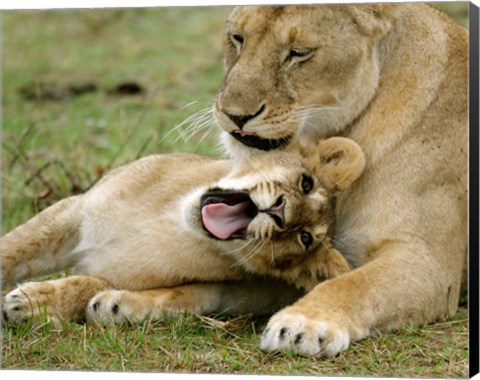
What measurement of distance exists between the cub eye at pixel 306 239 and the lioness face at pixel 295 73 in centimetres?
31

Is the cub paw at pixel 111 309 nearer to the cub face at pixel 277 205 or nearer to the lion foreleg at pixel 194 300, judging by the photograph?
the lion foreleg at pixel 194 300

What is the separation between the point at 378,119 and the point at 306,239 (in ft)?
1.68

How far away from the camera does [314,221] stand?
3.24 m

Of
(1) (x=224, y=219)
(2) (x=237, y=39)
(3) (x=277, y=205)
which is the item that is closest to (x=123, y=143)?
(2) (x=237, y=39)

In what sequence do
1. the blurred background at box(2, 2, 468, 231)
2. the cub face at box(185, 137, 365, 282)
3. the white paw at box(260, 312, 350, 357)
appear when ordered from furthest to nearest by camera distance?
the blurred background at box(2, 2, 468, 231) < the cub face at box(185, 137, 365, 282) < the white paw at box(260, 312, 350, 357)

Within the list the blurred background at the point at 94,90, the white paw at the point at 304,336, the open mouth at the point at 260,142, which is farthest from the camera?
the blurred background at the point at 94,90

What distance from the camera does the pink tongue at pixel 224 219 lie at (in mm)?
3193

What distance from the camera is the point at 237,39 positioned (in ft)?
11.7

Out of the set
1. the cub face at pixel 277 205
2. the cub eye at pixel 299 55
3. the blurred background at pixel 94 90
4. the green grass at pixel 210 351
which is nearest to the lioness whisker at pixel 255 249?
the cub face at pixel 277 205

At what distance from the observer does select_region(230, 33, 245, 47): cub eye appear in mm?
3543

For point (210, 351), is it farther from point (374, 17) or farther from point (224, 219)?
point (374, 17)

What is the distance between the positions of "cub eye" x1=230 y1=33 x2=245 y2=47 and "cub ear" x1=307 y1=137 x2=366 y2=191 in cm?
39

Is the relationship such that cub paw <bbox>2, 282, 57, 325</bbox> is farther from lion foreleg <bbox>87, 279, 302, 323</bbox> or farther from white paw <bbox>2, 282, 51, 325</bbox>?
lion foreleg <bbox>87, 279, 302, 323</bbox>

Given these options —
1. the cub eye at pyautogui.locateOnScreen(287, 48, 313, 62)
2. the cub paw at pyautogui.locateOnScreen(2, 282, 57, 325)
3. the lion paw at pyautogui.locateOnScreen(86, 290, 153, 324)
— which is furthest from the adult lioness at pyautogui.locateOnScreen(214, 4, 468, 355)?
the cub paw at pyautogui.locateOnScreen(2, 282, 57, 325)
